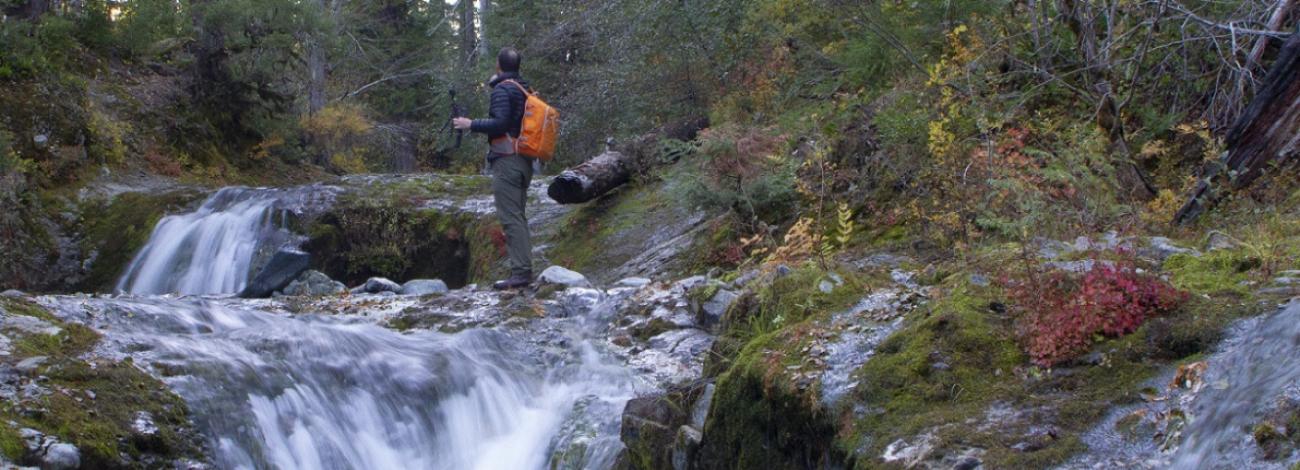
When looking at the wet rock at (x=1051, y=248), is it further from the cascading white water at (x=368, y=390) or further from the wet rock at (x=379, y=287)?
the wet rock at (x=379, y=287)

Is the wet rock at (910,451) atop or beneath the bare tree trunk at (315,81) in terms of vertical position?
beneath

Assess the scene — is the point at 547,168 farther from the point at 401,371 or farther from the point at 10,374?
the point at 10,374

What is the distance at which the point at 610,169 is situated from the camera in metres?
13.3

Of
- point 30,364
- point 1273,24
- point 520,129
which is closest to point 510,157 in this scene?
Result: point 520,129

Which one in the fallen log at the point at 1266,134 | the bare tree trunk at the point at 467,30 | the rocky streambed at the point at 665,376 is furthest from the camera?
the bare tree trunk at the point at 467,30

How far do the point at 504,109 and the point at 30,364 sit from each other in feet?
15.8

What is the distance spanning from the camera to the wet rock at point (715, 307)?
734 centimetres

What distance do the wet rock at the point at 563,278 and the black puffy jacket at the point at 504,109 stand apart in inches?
50.9

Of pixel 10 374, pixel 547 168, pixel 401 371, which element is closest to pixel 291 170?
pixel 547 168

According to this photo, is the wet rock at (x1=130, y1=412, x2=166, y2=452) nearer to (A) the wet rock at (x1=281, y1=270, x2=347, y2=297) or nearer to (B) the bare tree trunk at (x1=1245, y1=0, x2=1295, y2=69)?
(A) the wet rock at (x1=281, y1=270, x2=347, y2=297)

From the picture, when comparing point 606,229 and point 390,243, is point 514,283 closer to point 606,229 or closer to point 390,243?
point 606,229

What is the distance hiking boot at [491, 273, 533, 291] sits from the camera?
9.80m

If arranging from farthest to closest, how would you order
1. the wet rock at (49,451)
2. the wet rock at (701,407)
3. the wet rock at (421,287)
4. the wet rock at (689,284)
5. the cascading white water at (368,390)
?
1. the wet rock at (421,287)
2. the wet rock at (689,284)
3. the cascading white water at (368,390)
4. the wet rock at (701,407)
5. the wet rock at (49,451)

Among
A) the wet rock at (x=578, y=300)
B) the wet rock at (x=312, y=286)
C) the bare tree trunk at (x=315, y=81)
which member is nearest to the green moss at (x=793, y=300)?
the wet rock at (x=578, y=300)
